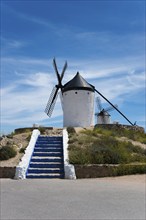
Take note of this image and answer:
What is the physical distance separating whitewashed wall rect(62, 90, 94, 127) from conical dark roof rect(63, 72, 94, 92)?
0.38 meters

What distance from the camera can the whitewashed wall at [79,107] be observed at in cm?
3250

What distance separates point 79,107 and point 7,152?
1492 centimetres

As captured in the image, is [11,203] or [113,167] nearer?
[11,203]

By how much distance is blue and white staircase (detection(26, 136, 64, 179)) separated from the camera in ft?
52.2

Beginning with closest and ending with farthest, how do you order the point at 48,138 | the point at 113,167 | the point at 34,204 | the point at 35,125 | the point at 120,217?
1. the point at 120,217
2. the point at 34,204
3. the point at 113,167
4. the point at 48,138
5. the point at 35,125

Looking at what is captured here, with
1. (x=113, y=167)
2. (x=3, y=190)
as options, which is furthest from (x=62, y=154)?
(x=3, y=190)

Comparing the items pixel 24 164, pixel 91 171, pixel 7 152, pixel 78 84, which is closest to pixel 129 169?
pixel 91 171

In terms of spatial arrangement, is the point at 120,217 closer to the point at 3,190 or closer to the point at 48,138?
the point at 3,190

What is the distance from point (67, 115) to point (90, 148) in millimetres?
14446

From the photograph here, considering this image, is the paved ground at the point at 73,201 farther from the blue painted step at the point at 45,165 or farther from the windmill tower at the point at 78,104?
the windmill tower at the point at 78,104

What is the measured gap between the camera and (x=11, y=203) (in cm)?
950

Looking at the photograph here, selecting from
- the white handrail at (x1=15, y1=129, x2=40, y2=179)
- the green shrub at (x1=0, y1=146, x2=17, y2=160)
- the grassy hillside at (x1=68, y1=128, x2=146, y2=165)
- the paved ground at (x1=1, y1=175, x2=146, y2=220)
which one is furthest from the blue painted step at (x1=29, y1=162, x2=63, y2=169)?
the paved ground at (x1=1, y1=175, x2=146, y2=220)

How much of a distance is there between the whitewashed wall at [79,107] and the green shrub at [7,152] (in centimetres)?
1400

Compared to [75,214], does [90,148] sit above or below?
above
